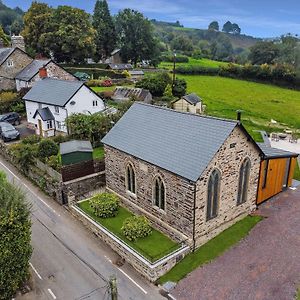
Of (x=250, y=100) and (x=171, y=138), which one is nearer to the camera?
(x=171, y=138)

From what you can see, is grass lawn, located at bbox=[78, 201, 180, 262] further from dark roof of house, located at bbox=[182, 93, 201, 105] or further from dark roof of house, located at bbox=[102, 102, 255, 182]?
dark roof of house, located at bbox=[182, 93, 201, 105]

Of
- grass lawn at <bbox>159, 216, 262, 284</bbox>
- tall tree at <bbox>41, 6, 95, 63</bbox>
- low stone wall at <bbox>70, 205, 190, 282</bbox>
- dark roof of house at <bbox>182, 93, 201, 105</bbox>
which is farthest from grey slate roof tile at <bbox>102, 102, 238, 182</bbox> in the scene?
tall tree at <bbox>41, 6, 95, 63</bbox>

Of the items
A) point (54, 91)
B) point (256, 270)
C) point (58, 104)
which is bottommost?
point (256, 270)

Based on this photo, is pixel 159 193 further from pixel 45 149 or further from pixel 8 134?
pixel 8 134

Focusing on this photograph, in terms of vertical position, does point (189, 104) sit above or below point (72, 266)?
above

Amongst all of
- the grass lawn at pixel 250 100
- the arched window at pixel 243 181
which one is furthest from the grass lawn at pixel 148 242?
the grass lawn at pixel 250 100

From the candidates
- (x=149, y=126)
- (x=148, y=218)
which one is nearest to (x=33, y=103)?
(x=149, y=126)

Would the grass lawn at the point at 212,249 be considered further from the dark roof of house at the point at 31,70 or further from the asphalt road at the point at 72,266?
the dark roof of house at the point at 31,70

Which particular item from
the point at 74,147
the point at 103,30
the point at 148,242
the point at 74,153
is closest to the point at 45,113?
the point at 74,147

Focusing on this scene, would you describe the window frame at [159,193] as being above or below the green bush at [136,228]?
above
